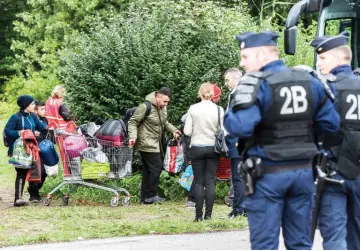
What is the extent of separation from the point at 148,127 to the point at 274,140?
703cm

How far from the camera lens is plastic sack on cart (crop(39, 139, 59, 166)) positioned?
547 inches

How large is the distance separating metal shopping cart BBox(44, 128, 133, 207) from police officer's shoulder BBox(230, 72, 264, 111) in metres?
6.85

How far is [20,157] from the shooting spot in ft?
44.1

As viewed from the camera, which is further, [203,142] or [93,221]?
[93,221]

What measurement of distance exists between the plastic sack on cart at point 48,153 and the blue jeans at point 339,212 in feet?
23.5

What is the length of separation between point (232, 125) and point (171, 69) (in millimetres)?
8286

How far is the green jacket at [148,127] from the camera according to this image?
44.0 feet

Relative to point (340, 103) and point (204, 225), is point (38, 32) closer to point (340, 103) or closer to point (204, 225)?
point (204, 225)

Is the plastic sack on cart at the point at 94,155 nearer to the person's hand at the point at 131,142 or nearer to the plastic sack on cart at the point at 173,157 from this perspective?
the person's hand at the point at 131,142

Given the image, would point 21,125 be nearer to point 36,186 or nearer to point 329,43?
point 36,186

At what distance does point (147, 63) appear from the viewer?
583 inches

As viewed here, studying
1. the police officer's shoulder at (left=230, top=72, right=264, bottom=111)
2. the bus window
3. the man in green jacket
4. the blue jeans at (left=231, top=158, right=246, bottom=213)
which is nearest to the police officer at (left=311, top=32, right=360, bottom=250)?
the police officer's shoulder at (left=230, top=72, right=264, bottom=111)

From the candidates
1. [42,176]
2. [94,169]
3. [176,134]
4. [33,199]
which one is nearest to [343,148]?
[176,134]

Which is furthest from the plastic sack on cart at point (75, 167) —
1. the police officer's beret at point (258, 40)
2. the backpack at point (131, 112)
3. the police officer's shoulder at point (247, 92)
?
the police officer's shoulder at point (247, 92)
